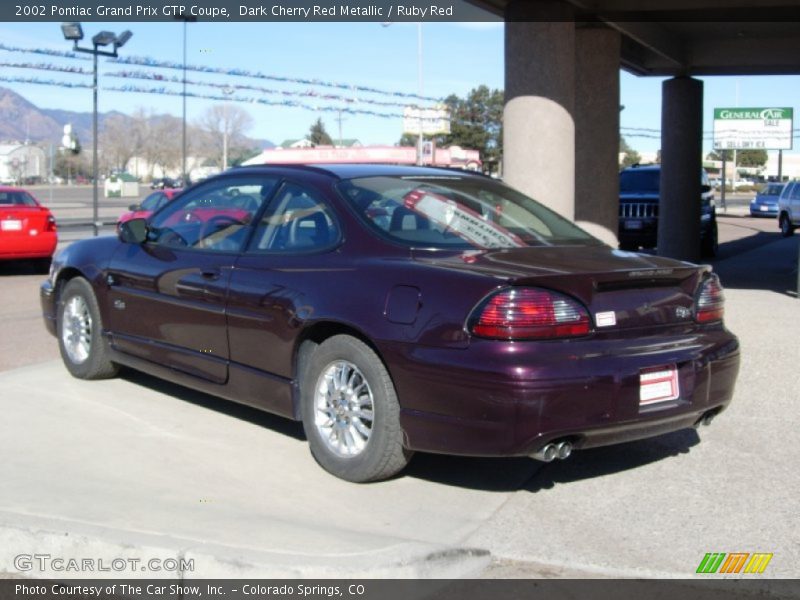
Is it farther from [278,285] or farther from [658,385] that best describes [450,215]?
[658,385]

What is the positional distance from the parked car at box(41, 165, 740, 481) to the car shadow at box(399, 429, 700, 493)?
472 mm

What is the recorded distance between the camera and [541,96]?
10492mm

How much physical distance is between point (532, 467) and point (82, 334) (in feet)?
11.4

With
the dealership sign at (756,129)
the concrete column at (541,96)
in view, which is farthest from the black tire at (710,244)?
A: the dealership sign at (756,129)

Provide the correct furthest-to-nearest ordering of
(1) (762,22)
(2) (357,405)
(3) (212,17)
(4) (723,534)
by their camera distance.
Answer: (3) (212,17) → (1) (762,22) → (2) (357,405) → (4) (723,534)

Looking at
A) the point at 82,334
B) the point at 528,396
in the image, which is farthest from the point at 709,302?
the point at 82,334

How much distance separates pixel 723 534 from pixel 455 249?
6.10 feet

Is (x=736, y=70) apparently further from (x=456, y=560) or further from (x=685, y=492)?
(x=456, y=560)

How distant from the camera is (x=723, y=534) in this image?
15.1 ft

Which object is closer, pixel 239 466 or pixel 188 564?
pixel 188 564

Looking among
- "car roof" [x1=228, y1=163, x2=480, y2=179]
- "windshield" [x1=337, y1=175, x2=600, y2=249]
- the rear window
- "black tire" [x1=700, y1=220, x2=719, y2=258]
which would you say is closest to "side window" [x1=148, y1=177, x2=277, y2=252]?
"car roof" [x1=228, y1=163, x2=480, y2=179]

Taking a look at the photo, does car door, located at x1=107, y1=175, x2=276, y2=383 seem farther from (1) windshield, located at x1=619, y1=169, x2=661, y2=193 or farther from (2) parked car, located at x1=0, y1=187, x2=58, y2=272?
(1) windshield, located at x1=619, y1=169, x2=661, y2=193

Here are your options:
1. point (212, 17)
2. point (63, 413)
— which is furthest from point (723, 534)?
point (212, 17)

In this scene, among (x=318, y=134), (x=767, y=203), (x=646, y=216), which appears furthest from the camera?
(x=318, y=134)
